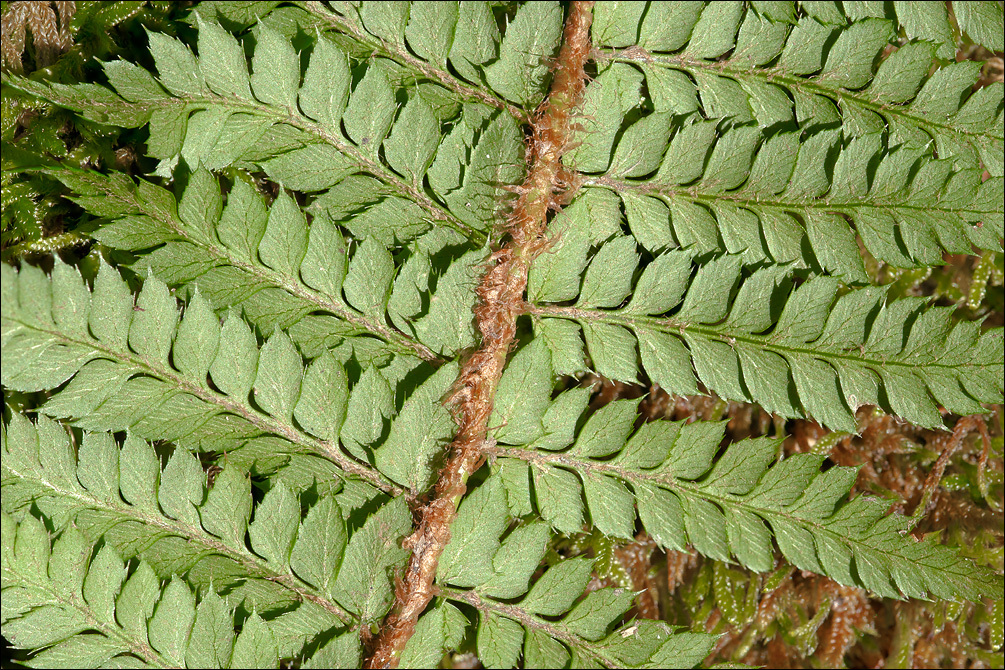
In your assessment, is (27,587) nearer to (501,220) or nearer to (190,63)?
(190,63)

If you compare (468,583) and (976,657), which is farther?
(976,657)

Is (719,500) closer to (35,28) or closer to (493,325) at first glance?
(493,325)

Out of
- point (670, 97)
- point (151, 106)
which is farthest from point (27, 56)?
point (670, 97)

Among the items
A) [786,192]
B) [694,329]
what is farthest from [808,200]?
[694,329]

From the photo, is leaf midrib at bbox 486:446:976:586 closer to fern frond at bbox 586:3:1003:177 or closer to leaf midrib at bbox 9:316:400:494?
leaf midrib at bbox 9:316:400:494

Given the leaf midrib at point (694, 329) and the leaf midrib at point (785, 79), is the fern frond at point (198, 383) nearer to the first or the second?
the leaf midrib at point (694, 329)
